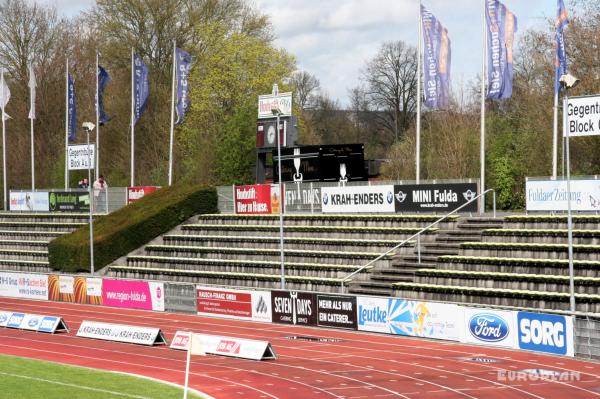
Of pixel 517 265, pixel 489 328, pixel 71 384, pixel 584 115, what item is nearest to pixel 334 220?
pixel 517 265

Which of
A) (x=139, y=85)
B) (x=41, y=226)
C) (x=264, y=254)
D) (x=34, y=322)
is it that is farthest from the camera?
(x=41, y=226)

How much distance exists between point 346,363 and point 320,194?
1872 centimetres

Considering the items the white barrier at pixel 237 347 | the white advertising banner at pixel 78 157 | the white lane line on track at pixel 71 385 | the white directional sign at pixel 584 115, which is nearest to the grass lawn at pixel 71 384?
the white lane line on track at pixel 71 385

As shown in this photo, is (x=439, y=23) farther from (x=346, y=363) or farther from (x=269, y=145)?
(x=346, y=363)

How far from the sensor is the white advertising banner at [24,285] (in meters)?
49.9

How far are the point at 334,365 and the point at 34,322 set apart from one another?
1486 centimetres

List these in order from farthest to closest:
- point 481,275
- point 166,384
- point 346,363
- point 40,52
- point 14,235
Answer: point 40,52 → point 14,235 → point 481,275 → point 346,363 → point 166,384

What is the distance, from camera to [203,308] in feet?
137

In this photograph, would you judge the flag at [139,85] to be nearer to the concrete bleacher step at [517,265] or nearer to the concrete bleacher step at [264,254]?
the concrete bleacher step at [264,254]

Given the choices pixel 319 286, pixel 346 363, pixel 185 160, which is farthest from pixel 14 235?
pixel 346 363

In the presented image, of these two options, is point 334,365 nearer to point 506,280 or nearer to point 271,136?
point 506,280

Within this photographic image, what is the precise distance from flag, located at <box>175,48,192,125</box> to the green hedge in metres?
4.54

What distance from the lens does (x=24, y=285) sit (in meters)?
50.8

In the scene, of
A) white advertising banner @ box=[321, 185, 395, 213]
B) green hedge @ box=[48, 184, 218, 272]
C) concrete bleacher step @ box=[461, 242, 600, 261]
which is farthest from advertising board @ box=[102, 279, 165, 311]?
concrete bleacher step @ box=[461, 242, 600, 261]
